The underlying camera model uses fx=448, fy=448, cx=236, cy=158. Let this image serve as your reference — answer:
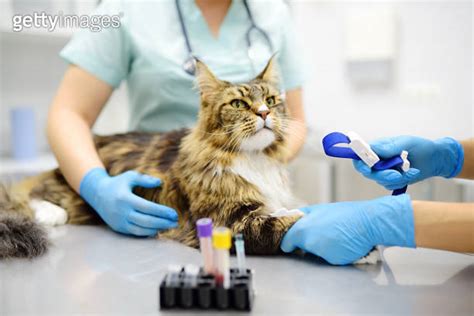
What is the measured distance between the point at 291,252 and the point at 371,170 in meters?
0.27

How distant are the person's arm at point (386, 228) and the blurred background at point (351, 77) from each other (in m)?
1.21

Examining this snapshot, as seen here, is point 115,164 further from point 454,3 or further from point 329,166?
point 454,3

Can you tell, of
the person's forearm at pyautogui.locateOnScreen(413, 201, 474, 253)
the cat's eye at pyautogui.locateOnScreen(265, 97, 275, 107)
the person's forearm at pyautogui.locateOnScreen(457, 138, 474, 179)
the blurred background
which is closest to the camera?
the person's forearm at pyautogui.locateOnScreen(413, 201, 474, 253)

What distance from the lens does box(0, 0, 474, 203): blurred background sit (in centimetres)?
239

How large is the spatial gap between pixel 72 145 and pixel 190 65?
0.42 meters

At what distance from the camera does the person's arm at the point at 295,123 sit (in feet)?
4.24

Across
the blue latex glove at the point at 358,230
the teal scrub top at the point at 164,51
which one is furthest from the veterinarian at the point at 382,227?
the teal scrub top at the point at 164,51

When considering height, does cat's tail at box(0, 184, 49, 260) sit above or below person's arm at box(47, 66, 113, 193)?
below

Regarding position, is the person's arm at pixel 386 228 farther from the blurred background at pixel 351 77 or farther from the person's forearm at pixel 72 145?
the blurred background at pixel 351 77

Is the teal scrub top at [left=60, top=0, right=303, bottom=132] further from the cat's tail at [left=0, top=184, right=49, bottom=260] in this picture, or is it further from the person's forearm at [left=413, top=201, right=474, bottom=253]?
the person's forearm at [left=413, top=201, right=474, bottom=253]

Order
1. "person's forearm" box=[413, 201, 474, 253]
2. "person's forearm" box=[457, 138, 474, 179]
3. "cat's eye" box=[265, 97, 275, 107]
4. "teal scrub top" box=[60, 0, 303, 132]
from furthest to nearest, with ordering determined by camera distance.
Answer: "teal scrub top" box=[60, 0, 303, 132] → "person's forearm" box=[457, 138, 474, 179] → "cat's eye" box=[265, 97, 275, 107] → "person's forearm" box=[413, 201, 474, 253]

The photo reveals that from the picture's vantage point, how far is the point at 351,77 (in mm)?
2820

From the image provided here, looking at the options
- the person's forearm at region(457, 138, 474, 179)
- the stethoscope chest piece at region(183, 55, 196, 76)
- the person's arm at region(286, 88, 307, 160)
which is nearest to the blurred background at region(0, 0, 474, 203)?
the person's arm at region(286, 88, 307, 160)

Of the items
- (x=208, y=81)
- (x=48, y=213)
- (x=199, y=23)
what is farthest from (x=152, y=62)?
(x=48, y=213)
